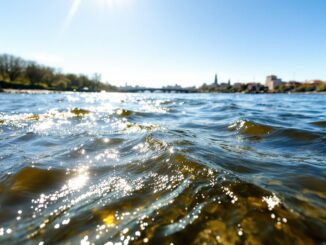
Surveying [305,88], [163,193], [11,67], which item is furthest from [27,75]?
[305,88]

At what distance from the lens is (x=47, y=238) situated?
8.15ft

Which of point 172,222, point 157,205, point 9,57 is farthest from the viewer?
point 9,57

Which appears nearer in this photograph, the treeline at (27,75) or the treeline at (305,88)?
the treeline at (27,75)

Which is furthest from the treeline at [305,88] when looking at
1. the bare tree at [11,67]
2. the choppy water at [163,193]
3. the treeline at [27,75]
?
the choppy water at [163,193]

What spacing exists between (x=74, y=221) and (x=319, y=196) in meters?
2.59

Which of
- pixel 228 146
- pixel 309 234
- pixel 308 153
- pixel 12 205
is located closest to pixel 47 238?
pixel 12 205

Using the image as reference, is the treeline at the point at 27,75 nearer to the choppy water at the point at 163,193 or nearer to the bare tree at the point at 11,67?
the bare tree at the point at 11,67

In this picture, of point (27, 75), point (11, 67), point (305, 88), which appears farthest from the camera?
point (305, 88)

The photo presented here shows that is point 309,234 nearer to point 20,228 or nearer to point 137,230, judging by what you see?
point 137,230

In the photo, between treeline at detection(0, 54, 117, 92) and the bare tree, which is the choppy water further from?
the bare tree

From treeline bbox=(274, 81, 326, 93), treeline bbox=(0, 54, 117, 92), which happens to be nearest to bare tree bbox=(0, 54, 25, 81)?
treeline bbox=(0, 54, 117, 92)

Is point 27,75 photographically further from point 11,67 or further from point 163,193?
point 163,193

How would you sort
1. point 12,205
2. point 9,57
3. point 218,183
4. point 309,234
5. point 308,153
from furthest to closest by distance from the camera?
point 9,57, point 308,153, point 218,183, point 12,205, point 309,234

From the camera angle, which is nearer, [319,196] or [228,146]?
[319,196]
